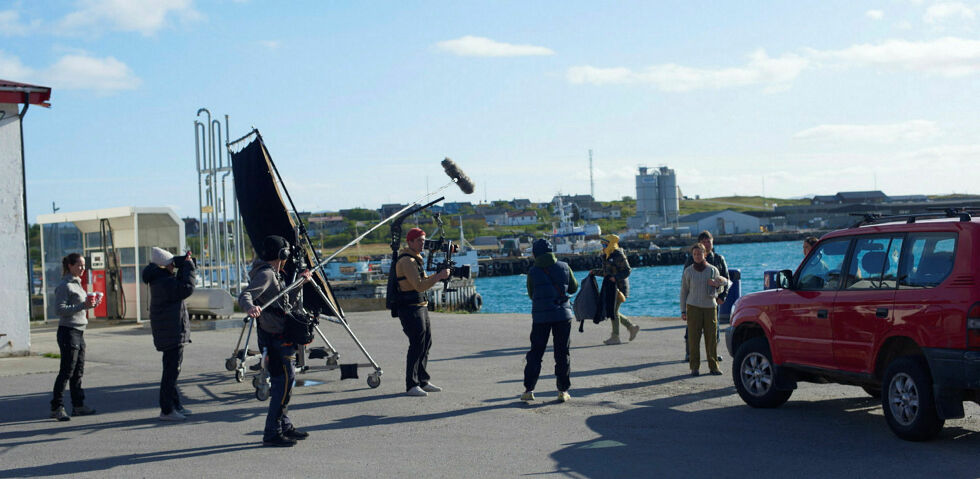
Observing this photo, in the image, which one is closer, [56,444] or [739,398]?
[56,444]

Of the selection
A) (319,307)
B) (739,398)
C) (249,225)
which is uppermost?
(249,225)

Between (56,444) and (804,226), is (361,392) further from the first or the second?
(804,226)

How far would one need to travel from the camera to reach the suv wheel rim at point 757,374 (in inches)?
393

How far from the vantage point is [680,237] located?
162125 millimetres

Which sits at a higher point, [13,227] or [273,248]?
[13,227]

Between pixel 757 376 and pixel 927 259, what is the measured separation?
257cm

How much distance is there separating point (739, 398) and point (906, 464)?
3.59m

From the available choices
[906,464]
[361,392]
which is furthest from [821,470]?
[361,392]

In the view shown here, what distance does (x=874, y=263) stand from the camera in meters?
8.66

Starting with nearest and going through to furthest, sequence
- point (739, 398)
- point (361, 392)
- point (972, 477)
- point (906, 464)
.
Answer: point (972, 477), point (906, 464), point (739, 398), point (361, 392)

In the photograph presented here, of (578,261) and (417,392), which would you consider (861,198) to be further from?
(417,392)

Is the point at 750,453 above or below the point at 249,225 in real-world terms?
below

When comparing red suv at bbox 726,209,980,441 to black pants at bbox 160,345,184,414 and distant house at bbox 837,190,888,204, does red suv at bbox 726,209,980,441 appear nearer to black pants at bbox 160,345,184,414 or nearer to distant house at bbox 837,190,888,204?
black pants at bbox 160,345,184,414

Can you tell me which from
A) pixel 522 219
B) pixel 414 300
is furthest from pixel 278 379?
pixel 522 219
